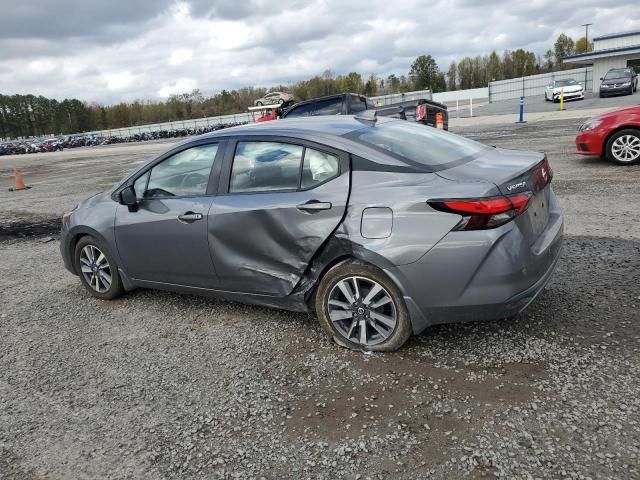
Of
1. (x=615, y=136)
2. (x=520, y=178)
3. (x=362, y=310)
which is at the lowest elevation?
(x=362, y=310)

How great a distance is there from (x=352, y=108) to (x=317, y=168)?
32.9 ft

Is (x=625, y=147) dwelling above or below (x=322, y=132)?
below

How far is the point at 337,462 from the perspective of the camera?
2.52 meters

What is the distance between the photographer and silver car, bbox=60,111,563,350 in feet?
9.95

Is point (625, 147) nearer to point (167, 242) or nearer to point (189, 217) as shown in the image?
point (189, 217)

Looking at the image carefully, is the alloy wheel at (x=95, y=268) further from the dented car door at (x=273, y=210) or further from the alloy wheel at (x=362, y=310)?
the alloy wheel at (x=362, y=310)

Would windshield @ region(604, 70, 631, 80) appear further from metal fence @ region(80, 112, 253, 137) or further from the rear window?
metal fence @ region(80, 112, 253, 137)

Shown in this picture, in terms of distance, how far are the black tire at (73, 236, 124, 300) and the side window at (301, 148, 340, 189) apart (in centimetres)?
228

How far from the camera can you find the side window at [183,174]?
4086 millimetres

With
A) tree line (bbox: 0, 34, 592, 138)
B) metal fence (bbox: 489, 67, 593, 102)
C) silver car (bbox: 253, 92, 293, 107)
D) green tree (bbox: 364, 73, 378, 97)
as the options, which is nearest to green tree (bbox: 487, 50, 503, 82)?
tree line (bbox: 0, 34, 592, 138)

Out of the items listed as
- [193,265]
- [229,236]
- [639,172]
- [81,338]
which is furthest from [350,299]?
[639,172]

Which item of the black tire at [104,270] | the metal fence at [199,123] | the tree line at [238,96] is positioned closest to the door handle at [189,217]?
the black tire at [104,270]

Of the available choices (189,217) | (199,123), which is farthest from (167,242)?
(199,123)

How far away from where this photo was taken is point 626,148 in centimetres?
895
